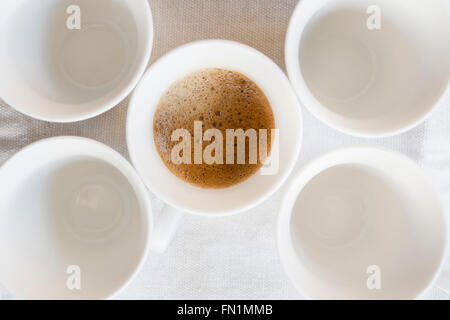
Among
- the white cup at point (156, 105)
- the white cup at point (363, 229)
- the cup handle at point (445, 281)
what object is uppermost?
the white cup at point (156, 105)

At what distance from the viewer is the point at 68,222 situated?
2.02 ft

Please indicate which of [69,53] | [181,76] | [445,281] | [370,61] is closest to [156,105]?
[181,76]

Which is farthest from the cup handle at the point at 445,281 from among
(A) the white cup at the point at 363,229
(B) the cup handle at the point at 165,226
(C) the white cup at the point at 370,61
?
(B) the cup handle at the point at 165,226

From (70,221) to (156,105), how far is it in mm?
213

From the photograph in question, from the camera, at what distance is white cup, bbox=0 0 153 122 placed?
1.71 ft

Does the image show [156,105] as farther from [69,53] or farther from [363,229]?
[363,229]

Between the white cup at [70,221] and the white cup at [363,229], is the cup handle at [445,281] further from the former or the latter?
the white cup at [70,221]

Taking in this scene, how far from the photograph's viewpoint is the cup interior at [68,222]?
53 centimetres

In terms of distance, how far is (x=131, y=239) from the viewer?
0.57 metres

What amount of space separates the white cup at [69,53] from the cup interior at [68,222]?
70 millimetres

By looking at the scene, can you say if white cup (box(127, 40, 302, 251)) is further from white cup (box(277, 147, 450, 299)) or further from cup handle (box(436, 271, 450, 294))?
cup handle (box(436, 271, 450, 294))

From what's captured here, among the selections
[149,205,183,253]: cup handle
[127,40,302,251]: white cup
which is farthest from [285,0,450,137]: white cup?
[149,205,183,253]: cup handle

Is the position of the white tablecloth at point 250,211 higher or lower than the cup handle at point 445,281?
higher

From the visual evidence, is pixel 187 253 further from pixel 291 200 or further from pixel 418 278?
pixel 418 278
